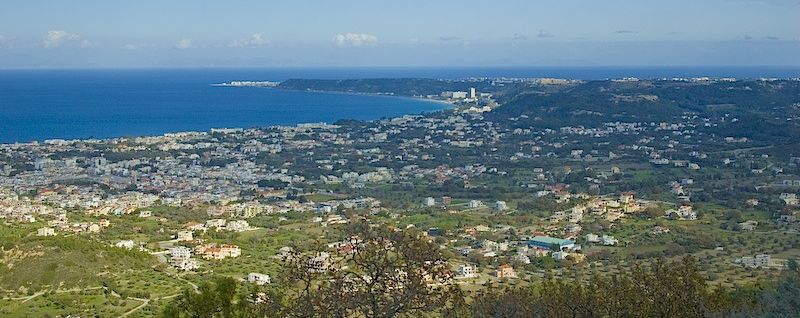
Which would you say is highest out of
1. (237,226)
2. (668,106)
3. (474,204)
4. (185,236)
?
(668,106)

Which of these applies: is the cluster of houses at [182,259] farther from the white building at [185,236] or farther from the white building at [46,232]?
the white building at [46,232]

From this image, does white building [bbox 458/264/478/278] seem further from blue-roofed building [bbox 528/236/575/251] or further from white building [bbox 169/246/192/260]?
white building [bbox 169/246/192/260]

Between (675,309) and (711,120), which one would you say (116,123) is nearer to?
(711,120)

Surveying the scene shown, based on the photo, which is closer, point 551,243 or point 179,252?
point 179,252

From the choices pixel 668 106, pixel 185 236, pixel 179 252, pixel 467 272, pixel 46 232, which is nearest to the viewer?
pixel 467 272

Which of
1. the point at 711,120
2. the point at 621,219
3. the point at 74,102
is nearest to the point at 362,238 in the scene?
the point at 621,219

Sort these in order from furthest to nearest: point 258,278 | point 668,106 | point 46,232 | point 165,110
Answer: point 165,110 → point 668,106 → point 46,232 → point 258,278

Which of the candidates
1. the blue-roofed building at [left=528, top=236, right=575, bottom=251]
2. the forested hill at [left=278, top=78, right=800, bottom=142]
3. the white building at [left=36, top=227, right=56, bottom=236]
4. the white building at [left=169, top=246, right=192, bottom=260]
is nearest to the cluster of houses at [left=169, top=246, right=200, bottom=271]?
the white building at [left=169, top=246, right=192, bottom=260]

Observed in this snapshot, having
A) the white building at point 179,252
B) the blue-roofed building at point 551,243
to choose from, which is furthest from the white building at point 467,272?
the white building at point 179,252

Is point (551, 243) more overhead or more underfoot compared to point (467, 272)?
more underfoot

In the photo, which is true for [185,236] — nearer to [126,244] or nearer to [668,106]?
[126,244]

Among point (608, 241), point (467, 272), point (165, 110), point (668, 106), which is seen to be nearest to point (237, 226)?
point (467, 272)
